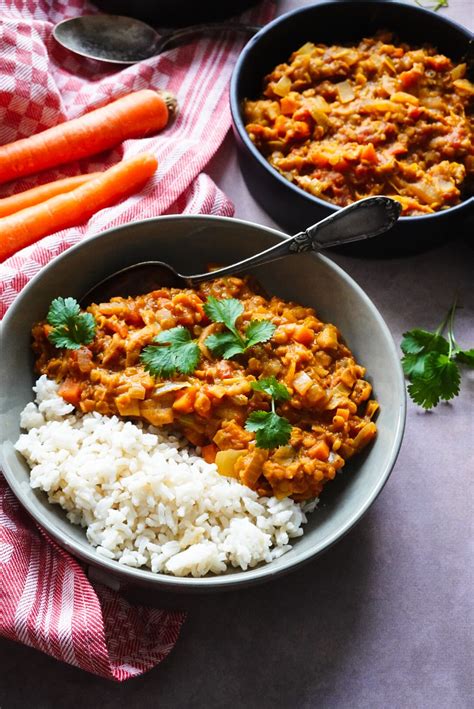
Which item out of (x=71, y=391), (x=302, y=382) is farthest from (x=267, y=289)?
(x=71, y=391)

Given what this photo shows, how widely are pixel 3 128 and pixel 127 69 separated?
0.75 m

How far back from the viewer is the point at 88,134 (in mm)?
4320

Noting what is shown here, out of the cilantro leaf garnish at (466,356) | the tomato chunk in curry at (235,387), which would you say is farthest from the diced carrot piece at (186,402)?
the cilantro leaf garnish at (466,356)

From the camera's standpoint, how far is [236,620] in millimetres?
3533

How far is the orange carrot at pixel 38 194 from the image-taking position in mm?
4188

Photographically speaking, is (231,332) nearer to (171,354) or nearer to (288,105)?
(171,354)

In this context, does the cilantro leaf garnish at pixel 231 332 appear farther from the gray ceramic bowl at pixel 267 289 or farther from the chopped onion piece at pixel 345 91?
the chopped onion piece at pixel 345 91

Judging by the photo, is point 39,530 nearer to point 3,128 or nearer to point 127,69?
point 3,128

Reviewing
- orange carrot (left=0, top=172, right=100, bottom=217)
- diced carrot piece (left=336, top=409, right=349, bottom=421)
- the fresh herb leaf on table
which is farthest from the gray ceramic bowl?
the fresh herb leaf on table

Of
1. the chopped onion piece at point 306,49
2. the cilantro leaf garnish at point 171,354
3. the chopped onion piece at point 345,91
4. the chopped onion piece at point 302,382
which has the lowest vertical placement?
the chopped onion piece at point 302,382

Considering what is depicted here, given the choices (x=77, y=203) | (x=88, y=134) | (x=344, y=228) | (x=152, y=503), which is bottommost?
(x=152, y=503)

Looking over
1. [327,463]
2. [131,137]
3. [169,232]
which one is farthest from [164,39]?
[327,463]

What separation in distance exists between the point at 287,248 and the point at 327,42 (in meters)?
1.53

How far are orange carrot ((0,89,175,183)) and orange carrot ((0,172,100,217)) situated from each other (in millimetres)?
125
